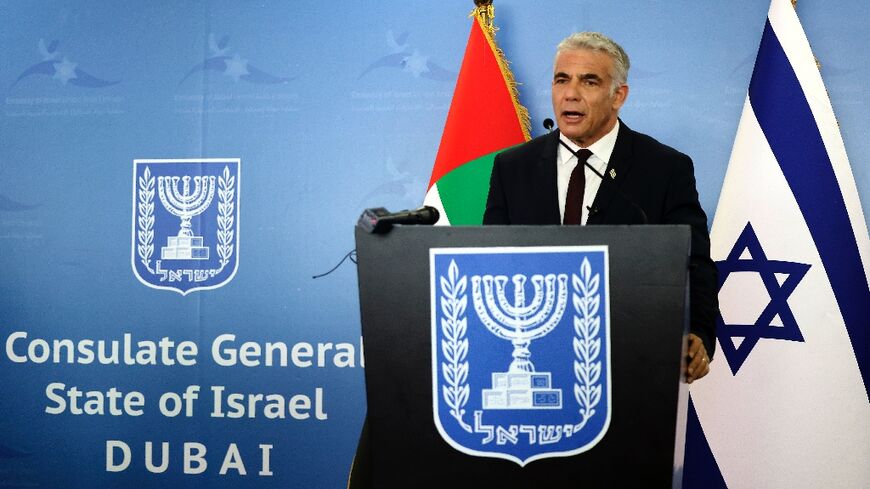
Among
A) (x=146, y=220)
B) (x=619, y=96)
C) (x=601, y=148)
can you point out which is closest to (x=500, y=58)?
(x=619, y=96)

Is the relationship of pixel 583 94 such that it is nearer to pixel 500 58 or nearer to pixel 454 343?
pixel 454 343

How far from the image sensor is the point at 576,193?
2.14m

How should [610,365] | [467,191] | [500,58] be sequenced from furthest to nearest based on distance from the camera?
[500,58] → [467,191] → [610,365]

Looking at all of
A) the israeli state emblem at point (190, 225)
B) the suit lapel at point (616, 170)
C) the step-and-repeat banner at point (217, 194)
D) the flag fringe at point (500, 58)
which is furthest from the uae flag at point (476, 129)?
the suit lapel at point (616, 170)

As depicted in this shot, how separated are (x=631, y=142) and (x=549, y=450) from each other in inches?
37.2

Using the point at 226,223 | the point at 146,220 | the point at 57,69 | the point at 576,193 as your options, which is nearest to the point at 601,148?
the point at 576,193

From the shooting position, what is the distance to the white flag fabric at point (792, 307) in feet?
9.49

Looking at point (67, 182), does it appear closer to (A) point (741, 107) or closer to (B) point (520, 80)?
(B) point (520, 80)

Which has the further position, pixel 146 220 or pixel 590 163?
pixel 146 220

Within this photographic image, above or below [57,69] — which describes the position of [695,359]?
below

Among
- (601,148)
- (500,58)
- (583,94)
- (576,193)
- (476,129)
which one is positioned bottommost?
(576,193)

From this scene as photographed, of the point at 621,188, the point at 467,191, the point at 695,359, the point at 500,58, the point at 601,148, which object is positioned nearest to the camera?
the point at 695,359

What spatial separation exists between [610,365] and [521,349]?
15 centimetres

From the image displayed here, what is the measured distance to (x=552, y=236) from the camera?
1.51 meters
